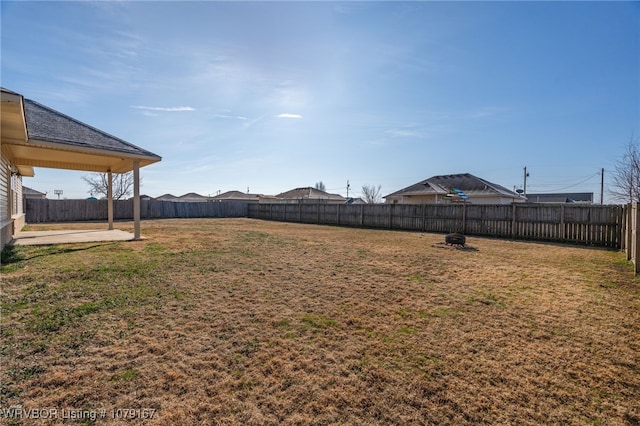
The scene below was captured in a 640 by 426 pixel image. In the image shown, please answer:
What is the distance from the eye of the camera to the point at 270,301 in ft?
13.4

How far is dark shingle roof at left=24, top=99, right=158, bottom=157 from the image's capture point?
784 cm

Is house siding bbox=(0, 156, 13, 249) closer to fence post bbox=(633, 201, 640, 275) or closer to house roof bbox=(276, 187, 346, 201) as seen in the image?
fence post bbox=(633, 201, 640, 275)

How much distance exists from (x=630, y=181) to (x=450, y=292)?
1509 centimetres

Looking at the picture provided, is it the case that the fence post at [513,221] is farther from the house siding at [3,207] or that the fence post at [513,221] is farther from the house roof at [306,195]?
the house roof at [306,195]

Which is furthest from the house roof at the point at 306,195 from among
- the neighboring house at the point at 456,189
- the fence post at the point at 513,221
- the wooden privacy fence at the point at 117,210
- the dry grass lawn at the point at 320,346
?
the dry grass lawn at the point at 320,346

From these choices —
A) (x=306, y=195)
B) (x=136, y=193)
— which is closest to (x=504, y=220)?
(x=136, y=193)

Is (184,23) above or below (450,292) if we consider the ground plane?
above

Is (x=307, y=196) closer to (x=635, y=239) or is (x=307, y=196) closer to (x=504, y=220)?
(x=504, y=220)

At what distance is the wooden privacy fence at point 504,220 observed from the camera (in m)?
9.90

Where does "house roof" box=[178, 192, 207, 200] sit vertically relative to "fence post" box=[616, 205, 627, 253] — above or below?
above

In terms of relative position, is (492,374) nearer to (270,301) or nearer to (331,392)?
(331,392)

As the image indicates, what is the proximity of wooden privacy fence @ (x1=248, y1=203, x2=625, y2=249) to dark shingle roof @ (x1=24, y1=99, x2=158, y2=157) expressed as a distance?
11.8 metres

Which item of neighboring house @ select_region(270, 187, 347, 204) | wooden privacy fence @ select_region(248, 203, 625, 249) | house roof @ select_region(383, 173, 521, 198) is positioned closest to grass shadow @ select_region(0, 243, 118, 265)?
wooden privacy fence @ select_region(248, 203, 625, 249)

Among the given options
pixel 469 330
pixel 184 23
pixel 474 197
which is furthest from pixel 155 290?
pixel 474 197
